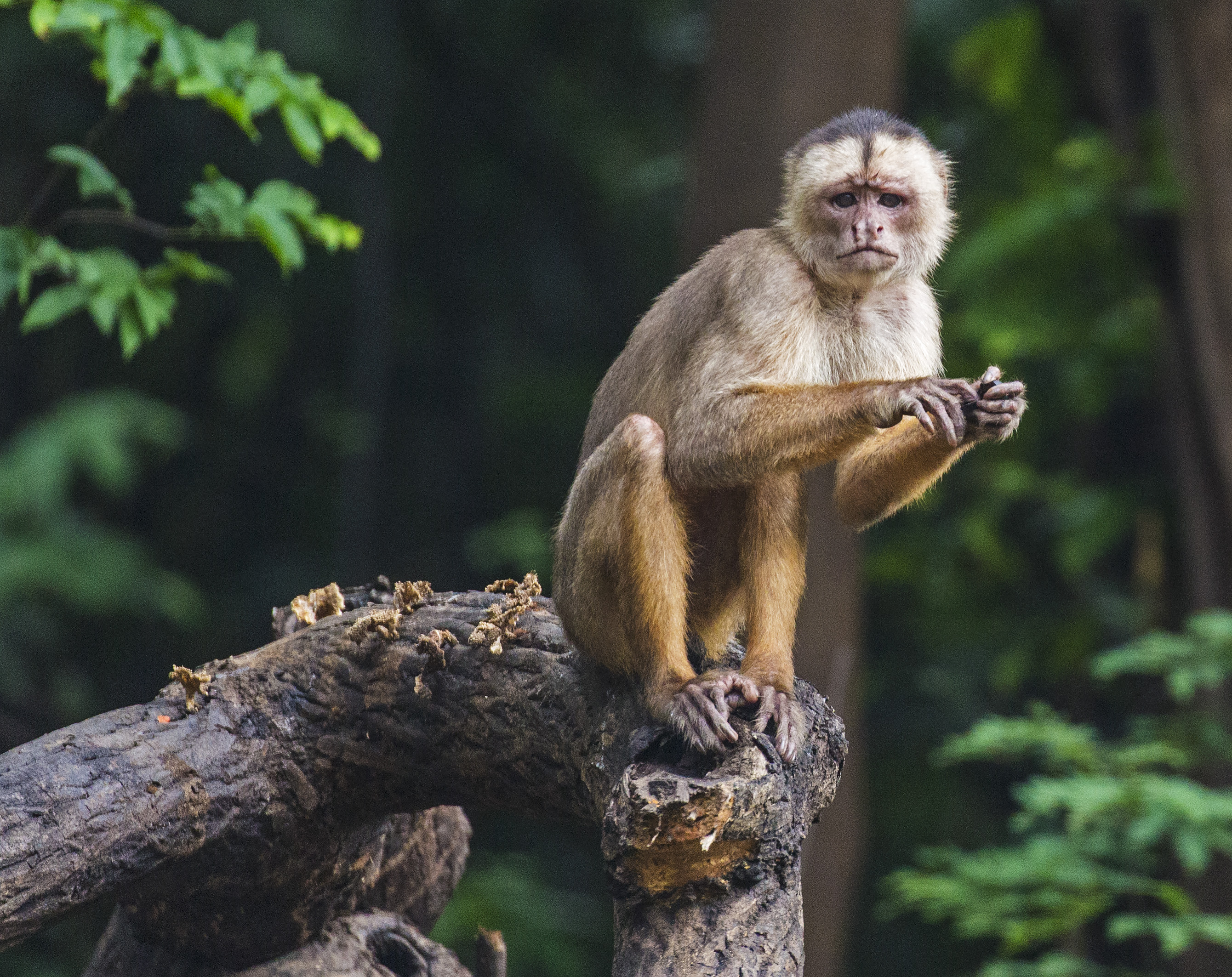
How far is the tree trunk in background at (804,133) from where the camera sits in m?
7.40

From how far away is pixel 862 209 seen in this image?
175 inches

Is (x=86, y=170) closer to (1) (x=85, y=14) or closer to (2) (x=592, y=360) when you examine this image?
(1) (x=85, y=14)

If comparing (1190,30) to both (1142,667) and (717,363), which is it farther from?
(717,363)

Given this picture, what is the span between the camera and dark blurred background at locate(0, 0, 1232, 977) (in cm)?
807

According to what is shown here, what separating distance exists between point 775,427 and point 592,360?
9107 millimetres

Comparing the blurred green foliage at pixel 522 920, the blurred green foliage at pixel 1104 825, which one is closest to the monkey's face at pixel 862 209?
the blurred green foliage at pixel 1104 825

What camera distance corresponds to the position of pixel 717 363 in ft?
14.0

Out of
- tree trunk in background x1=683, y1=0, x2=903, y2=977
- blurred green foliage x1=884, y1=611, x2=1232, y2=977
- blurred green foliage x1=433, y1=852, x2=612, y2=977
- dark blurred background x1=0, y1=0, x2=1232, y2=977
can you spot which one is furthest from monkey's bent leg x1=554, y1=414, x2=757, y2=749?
blurred green foliage x1=433, y1=852, x2=612, y2=977

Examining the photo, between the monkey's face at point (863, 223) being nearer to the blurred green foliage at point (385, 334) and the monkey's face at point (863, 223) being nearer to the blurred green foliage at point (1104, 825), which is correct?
the blurred green foliage at point (1104, 825)

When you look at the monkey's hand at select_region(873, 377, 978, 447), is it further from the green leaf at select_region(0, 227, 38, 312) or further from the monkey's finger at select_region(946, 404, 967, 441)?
the green leaf at select_region(0, 227, 38, 312)

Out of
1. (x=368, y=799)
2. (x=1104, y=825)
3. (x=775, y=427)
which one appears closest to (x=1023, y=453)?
(x=1104, y=825)

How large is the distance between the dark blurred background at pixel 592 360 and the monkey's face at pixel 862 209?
2.55 m

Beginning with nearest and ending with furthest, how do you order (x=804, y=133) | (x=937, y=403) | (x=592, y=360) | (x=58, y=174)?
1. (x=937, y=403)
2. (x=58, y=174)
3. (x=804, y=133)
4. (x=592, y=360)

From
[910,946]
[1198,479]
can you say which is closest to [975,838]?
[910,946]
